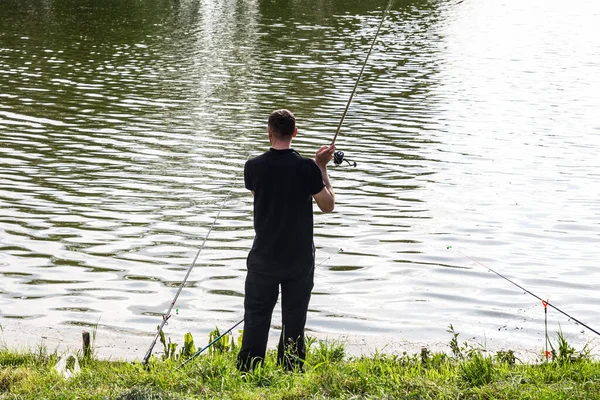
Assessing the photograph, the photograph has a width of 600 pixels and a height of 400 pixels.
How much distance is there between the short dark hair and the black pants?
984 mm

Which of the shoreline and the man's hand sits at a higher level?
the man's hand

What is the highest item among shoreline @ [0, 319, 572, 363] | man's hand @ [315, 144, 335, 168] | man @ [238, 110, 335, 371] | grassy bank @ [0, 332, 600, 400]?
man's hand @ [315, 144, 335, 168]

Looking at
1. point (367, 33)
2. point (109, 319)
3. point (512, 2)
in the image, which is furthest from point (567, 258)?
point (512, 2)

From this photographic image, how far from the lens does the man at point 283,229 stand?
585cm

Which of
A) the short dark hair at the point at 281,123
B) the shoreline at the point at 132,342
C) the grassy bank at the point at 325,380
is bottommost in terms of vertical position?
the shoreline at the point at 132,342

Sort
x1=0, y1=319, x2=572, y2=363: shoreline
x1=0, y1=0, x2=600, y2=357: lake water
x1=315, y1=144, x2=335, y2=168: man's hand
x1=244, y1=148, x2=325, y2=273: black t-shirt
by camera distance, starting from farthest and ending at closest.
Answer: x1=0, y1=0, x2=600, y2=357: lake water → x1=0, y1=319, x2=572, y2=363: shoreline → x1=315, y1=144, x2=335, y2=168: man's hand → x1=244, y1=148, x2=325, y2=273: black t-shirt

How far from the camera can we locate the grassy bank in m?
5.43

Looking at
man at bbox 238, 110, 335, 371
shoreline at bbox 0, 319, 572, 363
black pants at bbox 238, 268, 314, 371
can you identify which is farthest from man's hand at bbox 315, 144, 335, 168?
shoreline at bbox 0, 319, 572, 363

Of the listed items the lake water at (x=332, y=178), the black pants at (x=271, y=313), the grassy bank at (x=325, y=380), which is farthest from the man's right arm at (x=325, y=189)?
the lake water at (x=332, y=178)

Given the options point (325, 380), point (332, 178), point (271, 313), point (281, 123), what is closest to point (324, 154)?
point (281, 123)

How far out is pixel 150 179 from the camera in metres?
13.7

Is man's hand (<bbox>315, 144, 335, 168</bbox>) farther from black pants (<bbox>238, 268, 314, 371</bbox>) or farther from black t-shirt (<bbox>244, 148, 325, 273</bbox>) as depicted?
black pants (<bbox>238, 268, 314, 371</bbox>)

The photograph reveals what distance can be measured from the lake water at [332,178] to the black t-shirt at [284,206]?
258 centimetres

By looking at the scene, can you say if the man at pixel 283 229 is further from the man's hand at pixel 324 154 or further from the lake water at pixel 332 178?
the lake water at pixel 332 178
